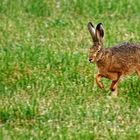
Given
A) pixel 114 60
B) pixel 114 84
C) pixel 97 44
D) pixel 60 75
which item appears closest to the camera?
pixel 97 44

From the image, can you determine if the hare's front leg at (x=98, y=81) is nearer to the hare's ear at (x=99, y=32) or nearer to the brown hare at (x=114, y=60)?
the brown hare at (x=114, y=60)

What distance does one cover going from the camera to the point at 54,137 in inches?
295

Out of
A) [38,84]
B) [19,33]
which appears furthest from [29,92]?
[19,33]

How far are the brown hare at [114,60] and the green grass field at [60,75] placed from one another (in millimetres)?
200

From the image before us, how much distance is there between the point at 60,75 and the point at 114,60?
33.4 inches

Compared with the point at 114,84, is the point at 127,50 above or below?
above

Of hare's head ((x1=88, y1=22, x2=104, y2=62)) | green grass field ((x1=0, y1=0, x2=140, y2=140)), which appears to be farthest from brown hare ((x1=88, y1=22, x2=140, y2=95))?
green grass field ((x1=0, y1=0, x2=140, y2=140))

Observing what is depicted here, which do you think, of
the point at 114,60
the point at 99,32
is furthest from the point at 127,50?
the point at 99,32

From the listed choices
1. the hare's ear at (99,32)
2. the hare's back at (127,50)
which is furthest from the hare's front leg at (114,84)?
the hare's ear at (99,32)

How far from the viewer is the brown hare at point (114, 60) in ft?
29.2

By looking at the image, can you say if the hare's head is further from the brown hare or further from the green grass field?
the green grass field

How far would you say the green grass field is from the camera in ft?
25.7

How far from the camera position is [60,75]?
9617 millimetres

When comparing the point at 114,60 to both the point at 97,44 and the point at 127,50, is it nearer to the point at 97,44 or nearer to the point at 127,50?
the point at 127,50
